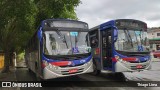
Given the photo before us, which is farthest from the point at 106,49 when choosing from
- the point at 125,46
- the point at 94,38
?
the point at 94,38

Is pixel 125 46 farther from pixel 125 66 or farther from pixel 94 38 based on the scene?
pixel 94 38

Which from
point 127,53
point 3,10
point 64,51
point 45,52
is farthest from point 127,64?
point 3,10

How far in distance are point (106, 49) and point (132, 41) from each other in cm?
171

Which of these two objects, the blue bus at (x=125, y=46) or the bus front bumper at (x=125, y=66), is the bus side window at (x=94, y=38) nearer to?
the blue bus at (x=125, y=46)

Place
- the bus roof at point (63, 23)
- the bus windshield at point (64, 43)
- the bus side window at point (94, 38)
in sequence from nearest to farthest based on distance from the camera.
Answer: the bus windshield at point (64, 43)
the bus roof at point (63, 23)
the bus side window at point (94, 38)

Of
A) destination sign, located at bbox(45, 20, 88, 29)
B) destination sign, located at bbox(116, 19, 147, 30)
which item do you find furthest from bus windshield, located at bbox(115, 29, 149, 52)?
destination sign, located at bbox(45, 20, 88, 29)

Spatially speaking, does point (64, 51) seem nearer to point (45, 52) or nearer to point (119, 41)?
point (45, 52)

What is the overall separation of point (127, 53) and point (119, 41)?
0.73 m

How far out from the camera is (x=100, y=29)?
16375mm

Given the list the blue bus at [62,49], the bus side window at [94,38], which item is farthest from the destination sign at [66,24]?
the bus side window at [94,38]

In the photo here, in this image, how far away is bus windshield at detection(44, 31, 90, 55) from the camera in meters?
13.1

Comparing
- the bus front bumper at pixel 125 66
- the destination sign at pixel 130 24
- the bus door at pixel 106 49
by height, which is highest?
the destination sign at pixel 130 24

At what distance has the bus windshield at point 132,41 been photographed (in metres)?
14.1

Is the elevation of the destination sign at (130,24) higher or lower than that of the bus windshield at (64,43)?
higher
